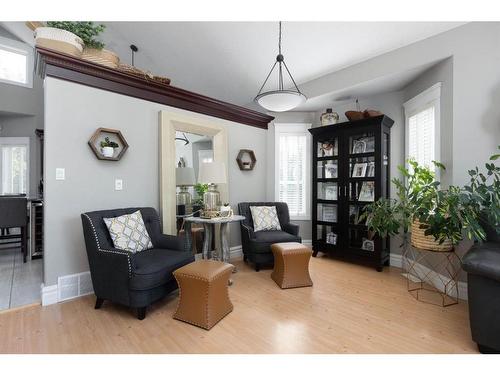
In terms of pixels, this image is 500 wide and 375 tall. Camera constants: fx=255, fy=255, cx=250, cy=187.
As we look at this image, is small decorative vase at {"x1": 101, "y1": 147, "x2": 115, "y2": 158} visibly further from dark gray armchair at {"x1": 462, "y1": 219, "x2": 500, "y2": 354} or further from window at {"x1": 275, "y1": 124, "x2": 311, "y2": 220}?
dark gray armchair at {"x1": 462, "y1": 219, "x2": 500, "y2": 354}

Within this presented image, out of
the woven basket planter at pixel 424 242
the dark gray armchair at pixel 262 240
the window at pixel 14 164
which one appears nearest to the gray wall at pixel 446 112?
the woven basket planter at pixel 424 242

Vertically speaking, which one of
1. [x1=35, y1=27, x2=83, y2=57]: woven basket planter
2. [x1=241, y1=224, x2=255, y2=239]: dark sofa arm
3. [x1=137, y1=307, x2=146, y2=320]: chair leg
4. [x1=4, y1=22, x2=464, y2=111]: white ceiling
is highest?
[x1=4, y1=22, x2=464, y2=111]: white ceiling

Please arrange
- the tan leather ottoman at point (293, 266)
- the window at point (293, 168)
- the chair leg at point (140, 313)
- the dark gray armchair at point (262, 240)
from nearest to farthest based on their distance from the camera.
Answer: the chair leg at point (140, 313) → the tan leather ottoman at point (293, 266) → the dark gray armchair at point (262, 240) → the window at point (293, 168)

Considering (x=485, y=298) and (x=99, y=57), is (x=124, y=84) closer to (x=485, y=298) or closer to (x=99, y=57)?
(x=99, y=57)

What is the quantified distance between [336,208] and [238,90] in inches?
A: 98.1

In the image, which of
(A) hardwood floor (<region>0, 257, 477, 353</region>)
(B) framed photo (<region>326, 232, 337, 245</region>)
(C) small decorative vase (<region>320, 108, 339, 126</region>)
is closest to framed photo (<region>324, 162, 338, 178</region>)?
(C) small decorative vase (<region>320, 108, 339, 126</region>)

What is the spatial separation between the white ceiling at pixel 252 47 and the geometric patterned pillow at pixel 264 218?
1.82 meters

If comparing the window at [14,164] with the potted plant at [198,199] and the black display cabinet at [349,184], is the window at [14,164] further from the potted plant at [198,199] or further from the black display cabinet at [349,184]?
the black display cabinet at [349,184]

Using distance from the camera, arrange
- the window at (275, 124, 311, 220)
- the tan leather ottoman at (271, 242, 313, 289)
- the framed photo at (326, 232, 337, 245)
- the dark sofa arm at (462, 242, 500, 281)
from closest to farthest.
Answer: the dark sofa arm at (462, 242, 500, 281)
the tan leather ottoman at (271, 242, 313, 289)
the framed photo at (326, 232, 337, 245)
the window at (275, 124, 311, 220)

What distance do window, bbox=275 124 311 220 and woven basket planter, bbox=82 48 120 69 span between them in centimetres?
260

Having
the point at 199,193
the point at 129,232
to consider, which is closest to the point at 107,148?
the point at 129,232

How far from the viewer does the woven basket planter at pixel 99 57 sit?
2602 millimetres

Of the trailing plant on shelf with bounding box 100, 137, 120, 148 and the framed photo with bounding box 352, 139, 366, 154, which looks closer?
the trailing plant on shelf with bounding box 100, 137, 120, 148

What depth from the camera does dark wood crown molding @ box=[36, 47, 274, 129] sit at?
93.0 inches
